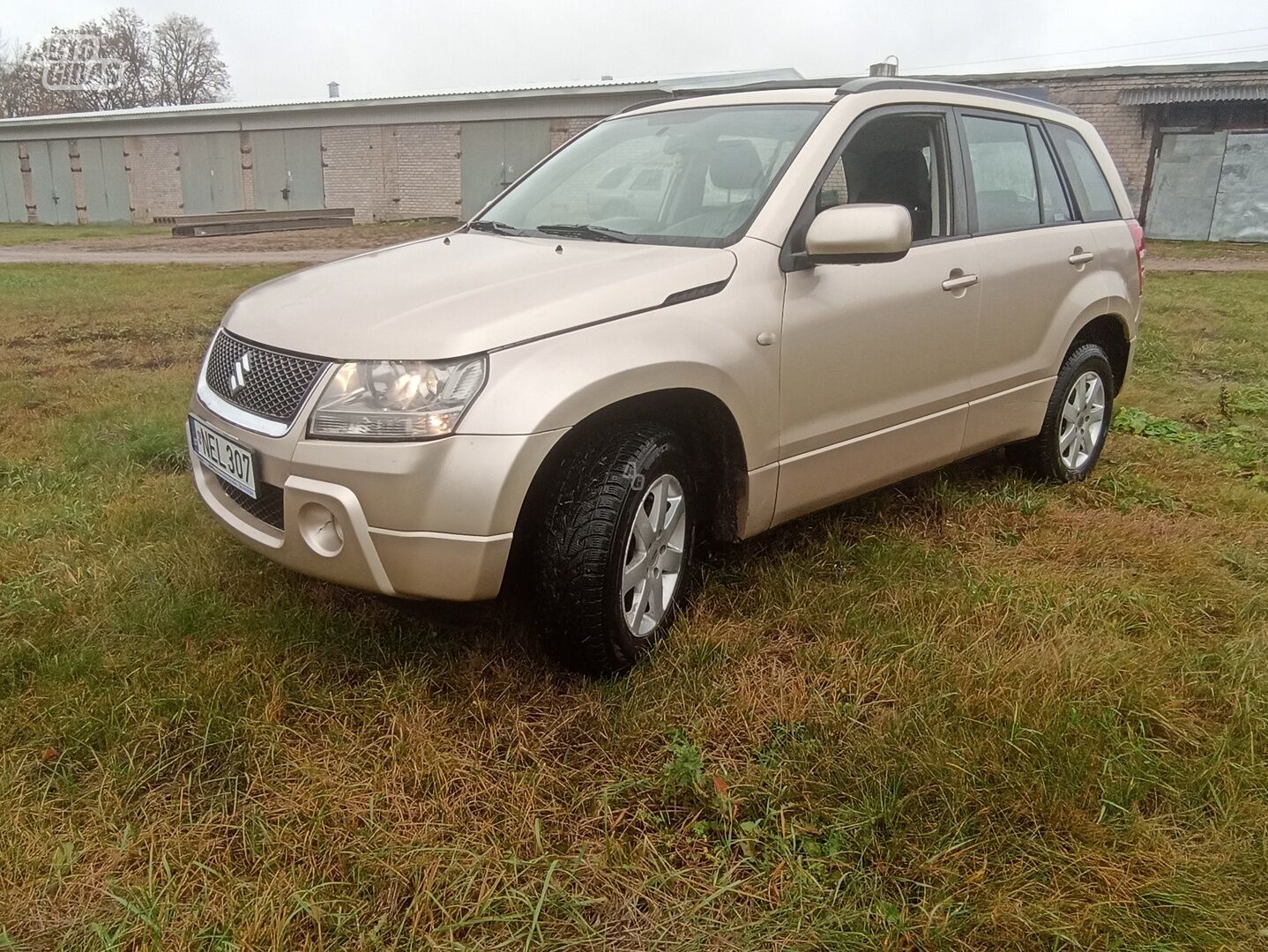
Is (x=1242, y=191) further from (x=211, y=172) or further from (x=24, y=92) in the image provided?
(x=24, y=92)

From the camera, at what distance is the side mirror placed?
8.91 feet

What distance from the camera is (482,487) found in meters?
2.26

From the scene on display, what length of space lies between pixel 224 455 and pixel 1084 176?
3.80 metres

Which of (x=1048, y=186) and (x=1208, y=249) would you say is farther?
(x=1208, y=249)

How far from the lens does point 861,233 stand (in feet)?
8.93

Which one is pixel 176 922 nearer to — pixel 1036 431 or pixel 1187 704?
pixel 1187 704

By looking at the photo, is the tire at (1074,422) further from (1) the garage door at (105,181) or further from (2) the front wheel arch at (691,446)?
(1) the garage door at (105,181)

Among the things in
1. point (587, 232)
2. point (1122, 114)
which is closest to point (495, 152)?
point (1122, 114)

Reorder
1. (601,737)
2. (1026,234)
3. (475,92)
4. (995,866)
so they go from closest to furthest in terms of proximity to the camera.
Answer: (995,866), (601,737), (1026,234), (475,92)

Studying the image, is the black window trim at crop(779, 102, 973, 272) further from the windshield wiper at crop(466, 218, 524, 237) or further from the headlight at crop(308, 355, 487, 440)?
the headlight at crop(308, 355, 487, 440)

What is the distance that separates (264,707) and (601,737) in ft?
2.80

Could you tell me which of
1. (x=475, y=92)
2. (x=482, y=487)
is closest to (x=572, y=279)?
(x=482, y=487)

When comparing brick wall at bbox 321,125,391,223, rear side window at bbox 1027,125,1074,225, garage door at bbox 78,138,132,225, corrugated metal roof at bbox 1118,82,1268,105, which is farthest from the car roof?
garage door at bbox 78,138,132,225

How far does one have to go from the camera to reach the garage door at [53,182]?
30938 millimetres
